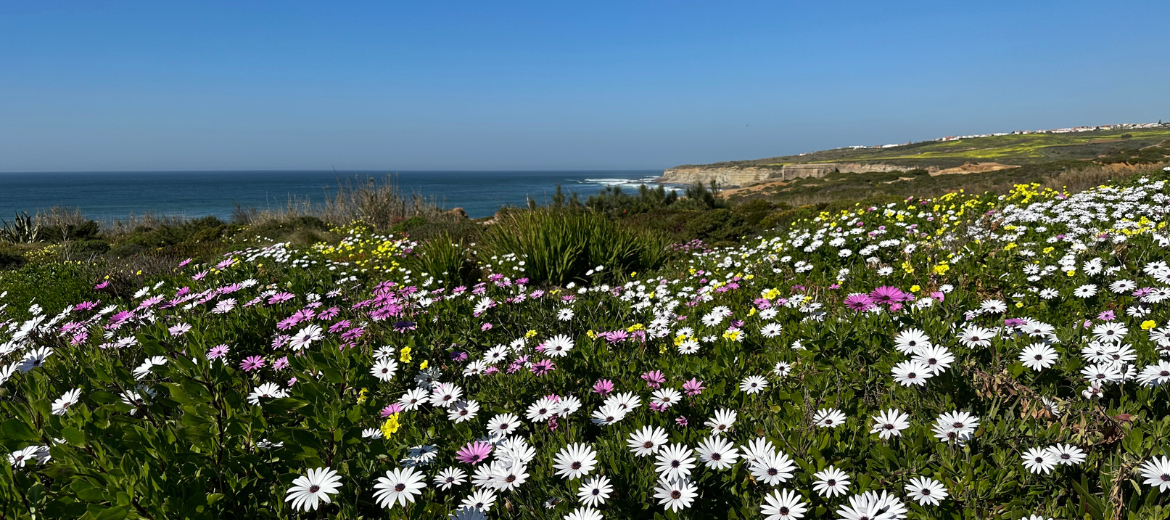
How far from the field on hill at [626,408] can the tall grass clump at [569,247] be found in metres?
2.57

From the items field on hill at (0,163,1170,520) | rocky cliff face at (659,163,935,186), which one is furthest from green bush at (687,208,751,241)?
rocky cliff face at (659,163,935,186)

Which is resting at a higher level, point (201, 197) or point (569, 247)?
point (201, 197)

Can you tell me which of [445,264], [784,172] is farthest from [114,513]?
[784,172]

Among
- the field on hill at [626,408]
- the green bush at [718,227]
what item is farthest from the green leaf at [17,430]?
the green bush at [718,227]

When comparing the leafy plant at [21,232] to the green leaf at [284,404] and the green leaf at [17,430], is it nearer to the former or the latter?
the green leaf at [17,430]

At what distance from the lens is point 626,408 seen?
189 cm

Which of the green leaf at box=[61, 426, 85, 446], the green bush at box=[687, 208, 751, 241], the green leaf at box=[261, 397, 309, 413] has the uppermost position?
the green leaf at box=[61, 426, 85, 446]

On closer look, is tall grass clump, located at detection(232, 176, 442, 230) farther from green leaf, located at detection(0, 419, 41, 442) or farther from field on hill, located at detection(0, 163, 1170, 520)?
green leaf, located at detection(0, 419, 41, 442)

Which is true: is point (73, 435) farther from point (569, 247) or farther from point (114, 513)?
point (569, 247)

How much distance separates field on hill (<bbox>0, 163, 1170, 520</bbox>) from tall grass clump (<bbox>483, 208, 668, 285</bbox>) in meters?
2.57

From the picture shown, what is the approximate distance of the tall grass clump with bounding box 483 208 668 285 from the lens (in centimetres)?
651

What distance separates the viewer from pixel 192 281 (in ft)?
16.5

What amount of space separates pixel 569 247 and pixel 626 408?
→ 16.0 ft

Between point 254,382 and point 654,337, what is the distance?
2.08 meters
